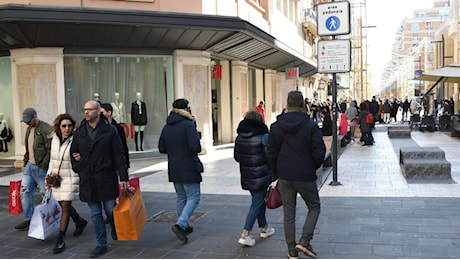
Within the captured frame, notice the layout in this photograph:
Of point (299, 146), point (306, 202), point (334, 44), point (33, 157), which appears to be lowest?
point (306, 202)

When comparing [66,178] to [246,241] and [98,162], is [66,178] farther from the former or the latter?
[246,241]

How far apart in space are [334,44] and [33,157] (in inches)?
221

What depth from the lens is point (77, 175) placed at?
5.86 m

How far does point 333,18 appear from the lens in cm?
940

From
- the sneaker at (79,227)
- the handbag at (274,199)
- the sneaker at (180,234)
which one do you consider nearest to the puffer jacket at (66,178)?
the sneaker at (79,227)

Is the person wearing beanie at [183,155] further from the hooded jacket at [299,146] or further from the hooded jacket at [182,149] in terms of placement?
the hooded jacket at [299,146]

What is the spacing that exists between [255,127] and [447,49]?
179ft

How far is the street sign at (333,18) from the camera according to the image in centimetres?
930

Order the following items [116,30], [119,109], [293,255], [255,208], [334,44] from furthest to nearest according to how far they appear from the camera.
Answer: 1. [119,109]
2. [116,30]
3. [334,44]
4. [255,208]
5. [293,255]

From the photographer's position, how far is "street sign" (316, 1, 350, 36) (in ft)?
30.5

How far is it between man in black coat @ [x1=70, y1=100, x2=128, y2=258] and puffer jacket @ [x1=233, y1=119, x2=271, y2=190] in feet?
4.39

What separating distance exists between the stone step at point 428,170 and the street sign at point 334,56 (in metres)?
2.41

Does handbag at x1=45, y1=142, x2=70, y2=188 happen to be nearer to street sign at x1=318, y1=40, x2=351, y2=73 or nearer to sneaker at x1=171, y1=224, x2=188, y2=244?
sneaker at x1=171, y1=224, x2=188, y2=244

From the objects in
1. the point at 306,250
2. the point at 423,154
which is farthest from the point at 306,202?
the point at 423,154
